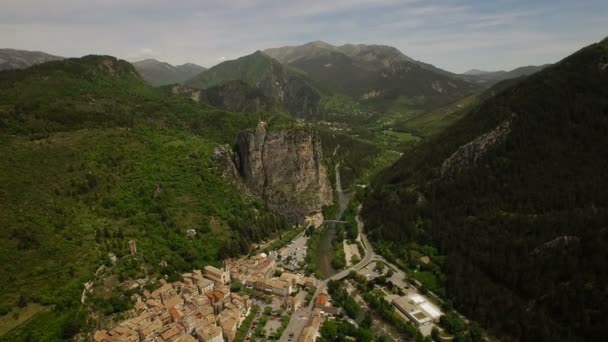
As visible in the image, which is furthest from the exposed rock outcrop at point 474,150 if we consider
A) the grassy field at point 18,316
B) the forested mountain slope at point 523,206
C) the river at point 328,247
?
the grassy field at point 18,316

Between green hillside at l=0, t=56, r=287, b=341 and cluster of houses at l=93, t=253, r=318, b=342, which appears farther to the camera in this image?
green hillside at l=0, t=56, r=287, b=341

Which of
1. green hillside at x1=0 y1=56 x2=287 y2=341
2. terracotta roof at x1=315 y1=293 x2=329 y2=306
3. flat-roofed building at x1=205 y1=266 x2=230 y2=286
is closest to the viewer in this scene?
green hillside at x1=0 y1=56 x2=287 y2=341

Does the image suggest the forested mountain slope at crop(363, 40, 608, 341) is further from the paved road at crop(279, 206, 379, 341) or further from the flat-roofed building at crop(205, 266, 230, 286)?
the flat-roofed building at crop(205, 266, 230, 286)

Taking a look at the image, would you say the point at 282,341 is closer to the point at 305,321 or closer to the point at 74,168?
the point at 305,321

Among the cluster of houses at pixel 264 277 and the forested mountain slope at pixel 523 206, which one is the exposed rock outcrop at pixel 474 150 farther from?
the cluster of houses at pixel 264 277

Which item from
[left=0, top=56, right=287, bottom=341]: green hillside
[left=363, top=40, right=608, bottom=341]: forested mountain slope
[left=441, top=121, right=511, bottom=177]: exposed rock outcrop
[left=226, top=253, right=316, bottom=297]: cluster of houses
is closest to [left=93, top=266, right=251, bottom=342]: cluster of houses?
[left=226, top=253, right=316, bottom=297]: cluster of houses

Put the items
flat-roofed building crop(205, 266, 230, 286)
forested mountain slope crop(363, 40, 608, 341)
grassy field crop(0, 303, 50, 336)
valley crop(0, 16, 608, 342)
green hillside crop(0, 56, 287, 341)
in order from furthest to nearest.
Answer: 1. flat-roofed building crop(205, 266, 230, 286)
2. forested mountain slope crop(363, 40, 608, 341)
3. valley crop(0, 16, 608, 342)
4. green hillside crop(0, 56, 287, 341)
5. grassy field crop(0, 303, 50, 336)

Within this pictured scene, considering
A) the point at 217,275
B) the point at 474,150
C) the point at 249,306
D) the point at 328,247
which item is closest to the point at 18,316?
the point at 217,275
